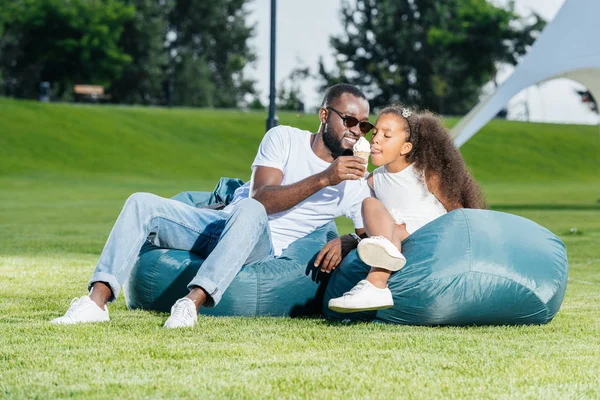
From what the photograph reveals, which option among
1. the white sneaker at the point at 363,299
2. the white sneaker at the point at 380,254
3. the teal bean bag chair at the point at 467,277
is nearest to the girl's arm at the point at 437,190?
the teal bean bag chair at the point at 467,277

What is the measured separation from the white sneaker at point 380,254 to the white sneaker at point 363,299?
118 millimetres

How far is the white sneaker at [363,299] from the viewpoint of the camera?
480 cm

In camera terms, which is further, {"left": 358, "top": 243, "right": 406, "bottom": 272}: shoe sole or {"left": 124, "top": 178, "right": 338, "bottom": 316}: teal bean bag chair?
{"left": 124, "top": 178, "right": 338, "bottom": 316}: teal bean bag chair

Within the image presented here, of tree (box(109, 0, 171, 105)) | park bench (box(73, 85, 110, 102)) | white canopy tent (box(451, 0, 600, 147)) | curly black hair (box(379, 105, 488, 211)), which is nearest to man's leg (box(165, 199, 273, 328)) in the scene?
curly black hair (box(379, 105, 488, 211))

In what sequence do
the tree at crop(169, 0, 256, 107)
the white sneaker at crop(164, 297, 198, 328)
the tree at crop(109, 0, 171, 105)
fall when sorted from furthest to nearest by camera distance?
the tree at crop(169, 0, 256, 107) → the tree at crop(109, 0, 171, 105) → the white sneaker at crop(164, 297, 198, 328)

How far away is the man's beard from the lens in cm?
563

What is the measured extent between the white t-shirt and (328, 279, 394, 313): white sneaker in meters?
0.73

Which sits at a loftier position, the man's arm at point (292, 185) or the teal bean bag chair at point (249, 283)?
the man's arm at point (292, 185)

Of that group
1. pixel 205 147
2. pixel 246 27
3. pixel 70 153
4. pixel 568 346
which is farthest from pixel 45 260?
pixel 246 27

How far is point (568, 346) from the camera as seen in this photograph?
180 inches

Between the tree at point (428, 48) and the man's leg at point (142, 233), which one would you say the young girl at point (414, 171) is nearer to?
the man's leg at point (142, 233)

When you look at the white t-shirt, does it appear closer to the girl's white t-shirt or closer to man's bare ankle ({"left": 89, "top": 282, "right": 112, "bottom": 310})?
the girl's white t-shirt

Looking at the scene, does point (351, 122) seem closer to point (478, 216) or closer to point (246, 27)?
point (478, 216)

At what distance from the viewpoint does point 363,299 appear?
15.9ft
